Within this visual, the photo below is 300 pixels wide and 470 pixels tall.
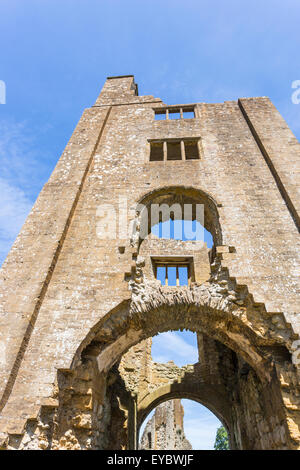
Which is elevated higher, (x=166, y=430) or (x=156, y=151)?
(x=156, y=151)

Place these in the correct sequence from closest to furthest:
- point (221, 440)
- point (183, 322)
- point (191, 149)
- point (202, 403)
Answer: point (183, 322) → point (191, 149) → point (202, 403) → point (221, 440)

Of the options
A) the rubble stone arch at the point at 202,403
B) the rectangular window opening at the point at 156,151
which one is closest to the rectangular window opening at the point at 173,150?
the rectangular window opening at the point at 156,151

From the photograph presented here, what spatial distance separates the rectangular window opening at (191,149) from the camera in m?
10.7

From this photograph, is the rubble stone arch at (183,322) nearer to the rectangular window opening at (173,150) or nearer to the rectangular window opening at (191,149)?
the rectangular window opening at (191,149)

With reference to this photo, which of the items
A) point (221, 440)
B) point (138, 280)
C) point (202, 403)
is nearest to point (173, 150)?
point (138, 280)

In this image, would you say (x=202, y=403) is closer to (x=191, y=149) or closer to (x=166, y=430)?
(x=166, y=430)

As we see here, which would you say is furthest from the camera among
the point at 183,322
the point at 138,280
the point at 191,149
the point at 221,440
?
the point at 221,440

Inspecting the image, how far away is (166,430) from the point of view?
1775cm

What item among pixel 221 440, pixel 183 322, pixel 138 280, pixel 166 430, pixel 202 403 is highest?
pixel 221 440

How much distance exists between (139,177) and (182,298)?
164 inches

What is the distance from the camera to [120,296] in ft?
20.9

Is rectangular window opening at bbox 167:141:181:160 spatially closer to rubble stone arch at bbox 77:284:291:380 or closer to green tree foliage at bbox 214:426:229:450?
rubble stone arch at bbox 77:284:291:380

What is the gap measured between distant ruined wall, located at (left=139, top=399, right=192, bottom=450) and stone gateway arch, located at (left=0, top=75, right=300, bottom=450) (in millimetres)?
7183

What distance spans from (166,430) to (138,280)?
15.0 m
